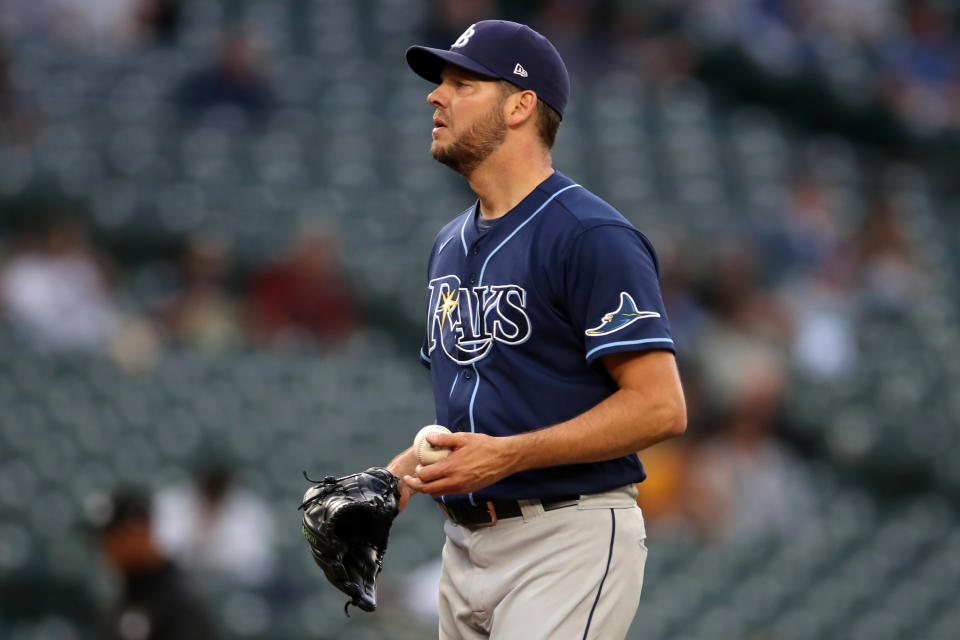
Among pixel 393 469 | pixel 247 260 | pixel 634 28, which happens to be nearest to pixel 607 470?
pixel 393 469

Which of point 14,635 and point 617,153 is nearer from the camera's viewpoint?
point 14,635

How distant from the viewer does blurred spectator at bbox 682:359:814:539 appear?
7.23m

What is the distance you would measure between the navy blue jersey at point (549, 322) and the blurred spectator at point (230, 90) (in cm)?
668

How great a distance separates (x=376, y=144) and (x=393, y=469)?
22.0ft

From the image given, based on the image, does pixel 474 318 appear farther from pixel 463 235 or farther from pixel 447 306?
pixel 463 235

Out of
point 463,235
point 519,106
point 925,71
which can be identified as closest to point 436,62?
point 519,106

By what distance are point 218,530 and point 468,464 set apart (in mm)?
3971

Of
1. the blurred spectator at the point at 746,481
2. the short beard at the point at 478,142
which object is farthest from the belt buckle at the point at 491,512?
the blurred spectator at the point at 746,481

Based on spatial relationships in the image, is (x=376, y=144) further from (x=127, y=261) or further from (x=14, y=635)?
(x=14, y=635)

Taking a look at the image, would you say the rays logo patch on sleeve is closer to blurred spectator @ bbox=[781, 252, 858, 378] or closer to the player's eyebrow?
the player's eyebrow

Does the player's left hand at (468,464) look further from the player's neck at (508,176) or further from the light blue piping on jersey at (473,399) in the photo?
the player's neck at (508,176)

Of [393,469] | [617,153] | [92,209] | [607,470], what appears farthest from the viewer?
[617,153]

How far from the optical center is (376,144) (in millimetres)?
9297

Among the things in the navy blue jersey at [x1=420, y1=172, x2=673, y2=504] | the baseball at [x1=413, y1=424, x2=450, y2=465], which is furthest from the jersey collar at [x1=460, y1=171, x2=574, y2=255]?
the baseball at [x1=413, y1=424, x2=450, y2=465]
